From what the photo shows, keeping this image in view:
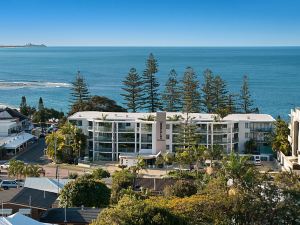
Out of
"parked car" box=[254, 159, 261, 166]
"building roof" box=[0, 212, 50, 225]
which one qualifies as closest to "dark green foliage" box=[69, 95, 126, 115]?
"parked car" box=[254, 159, 261, 166]

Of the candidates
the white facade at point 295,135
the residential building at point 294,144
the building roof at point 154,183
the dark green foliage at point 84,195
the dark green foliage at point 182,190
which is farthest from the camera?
the white facade at point 295,135

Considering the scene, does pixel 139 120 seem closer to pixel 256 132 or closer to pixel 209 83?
pixel 256 132

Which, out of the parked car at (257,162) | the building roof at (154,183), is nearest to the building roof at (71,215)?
the building roof at (154,183)

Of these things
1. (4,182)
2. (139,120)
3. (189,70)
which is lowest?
(4,182)

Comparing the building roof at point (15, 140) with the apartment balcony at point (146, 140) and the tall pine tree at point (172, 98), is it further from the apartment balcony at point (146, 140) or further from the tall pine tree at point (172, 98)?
the tall pine tree at point (172, 98)

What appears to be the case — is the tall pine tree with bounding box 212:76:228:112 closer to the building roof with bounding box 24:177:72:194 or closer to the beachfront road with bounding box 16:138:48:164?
the beachfront road with bounding box 16:138:48:164

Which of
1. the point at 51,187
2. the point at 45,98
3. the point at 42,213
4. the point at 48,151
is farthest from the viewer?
the point at 45,98

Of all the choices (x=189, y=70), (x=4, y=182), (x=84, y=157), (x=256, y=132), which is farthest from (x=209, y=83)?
(x=4, y=182)
